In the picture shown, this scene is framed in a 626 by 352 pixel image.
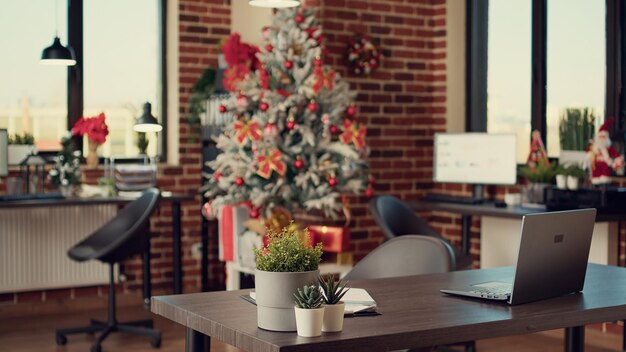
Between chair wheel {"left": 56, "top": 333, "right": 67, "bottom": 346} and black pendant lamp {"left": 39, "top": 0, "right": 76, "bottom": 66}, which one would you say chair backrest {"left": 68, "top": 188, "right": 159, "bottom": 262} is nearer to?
chair wheel {"left": 56, "top": 333, "right": 67, "bottom": 346}

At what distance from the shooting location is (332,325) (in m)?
2.26

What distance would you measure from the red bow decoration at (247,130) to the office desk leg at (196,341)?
339 centimetres

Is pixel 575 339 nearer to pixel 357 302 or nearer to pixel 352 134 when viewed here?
pixel 357 302

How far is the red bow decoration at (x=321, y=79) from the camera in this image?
5887 mm

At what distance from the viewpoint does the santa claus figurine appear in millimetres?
5367

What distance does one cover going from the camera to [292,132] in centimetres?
593

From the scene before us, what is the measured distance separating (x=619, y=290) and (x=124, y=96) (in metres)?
5.10

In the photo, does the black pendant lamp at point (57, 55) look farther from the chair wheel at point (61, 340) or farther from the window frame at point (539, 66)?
the window frame at point (539, 66)

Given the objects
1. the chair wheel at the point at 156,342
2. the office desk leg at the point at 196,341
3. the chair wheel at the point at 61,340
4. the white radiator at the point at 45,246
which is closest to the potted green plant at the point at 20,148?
the white radiator at the point at 45,246

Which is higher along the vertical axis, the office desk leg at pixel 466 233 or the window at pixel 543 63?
the window at pixel 543 63

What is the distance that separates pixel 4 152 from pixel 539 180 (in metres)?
3.34

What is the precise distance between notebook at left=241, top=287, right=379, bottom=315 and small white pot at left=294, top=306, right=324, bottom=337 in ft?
0.90

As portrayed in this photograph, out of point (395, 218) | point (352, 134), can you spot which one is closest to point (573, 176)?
point (395, 218)

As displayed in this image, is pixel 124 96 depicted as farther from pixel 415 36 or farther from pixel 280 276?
pixel 280 276
